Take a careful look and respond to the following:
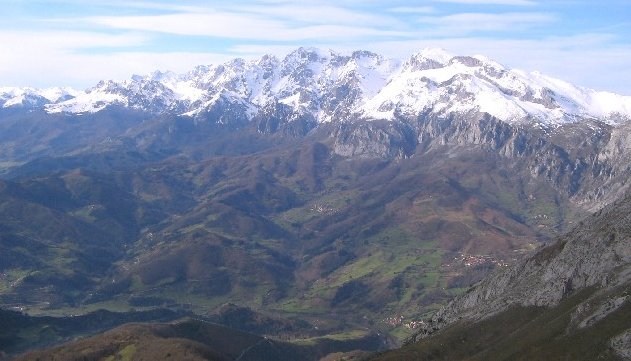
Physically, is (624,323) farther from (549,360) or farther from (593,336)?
(549,360)

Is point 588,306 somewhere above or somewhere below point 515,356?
above

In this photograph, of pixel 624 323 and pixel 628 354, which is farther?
pixel 624 323

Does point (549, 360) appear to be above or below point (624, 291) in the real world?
below

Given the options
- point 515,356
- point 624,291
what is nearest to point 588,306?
point 624,291

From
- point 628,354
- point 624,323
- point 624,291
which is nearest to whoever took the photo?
point 628,354

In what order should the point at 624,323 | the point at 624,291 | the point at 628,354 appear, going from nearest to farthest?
the point at 628,354, the point at 624,323, the point at 624,291

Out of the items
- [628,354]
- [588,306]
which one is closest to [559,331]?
[588,306]

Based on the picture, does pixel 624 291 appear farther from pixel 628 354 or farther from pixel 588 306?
pixel 628 354
